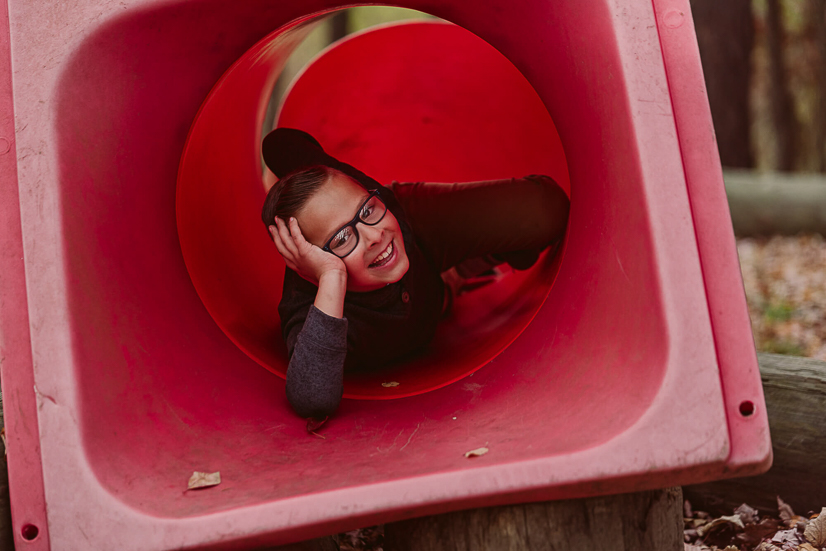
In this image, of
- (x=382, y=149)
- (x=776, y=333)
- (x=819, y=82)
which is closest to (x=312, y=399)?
(x=382, y=149)

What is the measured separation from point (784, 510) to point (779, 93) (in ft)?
19.6

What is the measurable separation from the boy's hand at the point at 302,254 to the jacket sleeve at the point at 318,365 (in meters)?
0.10

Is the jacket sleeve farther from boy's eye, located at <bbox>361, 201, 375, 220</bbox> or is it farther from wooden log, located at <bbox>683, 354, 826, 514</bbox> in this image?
wooden log, located at <bbox>683, 354, 826, 514</bbox>

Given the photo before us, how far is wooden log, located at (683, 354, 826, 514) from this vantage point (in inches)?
59.7

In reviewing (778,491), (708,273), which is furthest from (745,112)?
(708,273)

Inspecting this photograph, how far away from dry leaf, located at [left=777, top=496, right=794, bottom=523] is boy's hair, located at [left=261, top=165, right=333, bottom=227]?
1219mm

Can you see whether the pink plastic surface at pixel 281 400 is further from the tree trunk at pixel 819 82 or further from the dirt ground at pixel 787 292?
the tree trunk at pixel 819 82

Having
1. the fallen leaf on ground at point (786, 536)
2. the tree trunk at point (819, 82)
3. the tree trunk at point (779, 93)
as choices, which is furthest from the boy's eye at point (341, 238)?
the tree trunk at point (779, 93)

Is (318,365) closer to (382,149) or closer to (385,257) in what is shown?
(385,257)

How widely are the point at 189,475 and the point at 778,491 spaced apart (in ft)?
4.06

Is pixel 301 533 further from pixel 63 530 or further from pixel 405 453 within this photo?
pixel 63 530

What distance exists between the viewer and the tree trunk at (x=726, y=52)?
495cm

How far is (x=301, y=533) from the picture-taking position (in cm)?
102

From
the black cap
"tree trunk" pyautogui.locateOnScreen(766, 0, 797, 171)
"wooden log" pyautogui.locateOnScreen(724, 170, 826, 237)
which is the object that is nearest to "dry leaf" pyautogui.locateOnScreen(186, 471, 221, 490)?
the black cap
